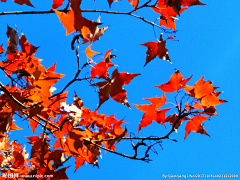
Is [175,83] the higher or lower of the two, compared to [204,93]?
higher

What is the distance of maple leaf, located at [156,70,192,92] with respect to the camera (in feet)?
5.49

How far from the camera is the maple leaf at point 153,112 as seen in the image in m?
1.76

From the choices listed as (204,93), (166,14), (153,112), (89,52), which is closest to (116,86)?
(89,52)

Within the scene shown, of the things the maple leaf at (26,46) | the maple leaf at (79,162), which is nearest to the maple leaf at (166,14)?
the maple leaf at (26,46)

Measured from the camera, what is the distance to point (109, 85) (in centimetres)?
151

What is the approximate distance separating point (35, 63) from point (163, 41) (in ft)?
4.20

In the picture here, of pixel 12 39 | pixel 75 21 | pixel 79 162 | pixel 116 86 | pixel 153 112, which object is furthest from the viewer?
pixel 79 162

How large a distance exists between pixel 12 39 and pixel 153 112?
51.3 inches

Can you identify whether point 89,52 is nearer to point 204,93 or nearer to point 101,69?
point 101,69

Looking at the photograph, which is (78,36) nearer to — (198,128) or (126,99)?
(126,99)

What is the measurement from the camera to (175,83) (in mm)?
1697

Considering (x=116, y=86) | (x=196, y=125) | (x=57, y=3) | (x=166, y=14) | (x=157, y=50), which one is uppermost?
(x=166, y=14)

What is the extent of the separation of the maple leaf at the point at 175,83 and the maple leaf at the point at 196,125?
0.28m

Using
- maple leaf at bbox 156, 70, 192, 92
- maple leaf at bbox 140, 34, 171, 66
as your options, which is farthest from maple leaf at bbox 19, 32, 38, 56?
maple leaf at bbox 156, 70, 192, 92
